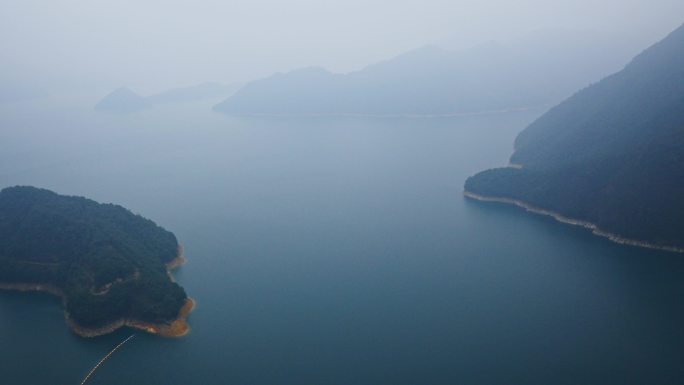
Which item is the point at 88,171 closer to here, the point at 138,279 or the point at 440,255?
the point at 138,279

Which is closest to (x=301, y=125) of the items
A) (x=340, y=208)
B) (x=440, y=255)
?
(x=340, y=208)

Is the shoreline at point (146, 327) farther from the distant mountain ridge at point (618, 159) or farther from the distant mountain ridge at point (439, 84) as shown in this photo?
the distant mountain ridge at point (439, 84)

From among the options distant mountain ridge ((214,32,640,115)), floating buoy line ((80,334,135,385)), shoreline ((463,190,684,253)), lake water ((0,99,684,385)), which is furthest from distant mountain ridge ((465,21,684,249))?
distant mountain ridge ((214,32,640,115))

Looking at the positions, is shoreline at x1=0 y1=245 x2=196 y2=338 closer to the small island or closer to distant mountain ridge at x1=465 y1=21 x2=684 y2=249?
the small island

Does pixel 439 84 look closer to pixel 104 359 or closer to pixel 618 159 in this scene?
pixel 618 159

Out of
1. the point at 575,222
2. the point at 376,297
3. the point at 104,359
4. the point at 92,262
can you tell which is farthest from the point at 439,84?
the point at 104,359

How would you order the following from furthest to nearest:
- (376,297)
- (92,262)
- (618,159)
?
(618,159), (92,262), (376,297)
